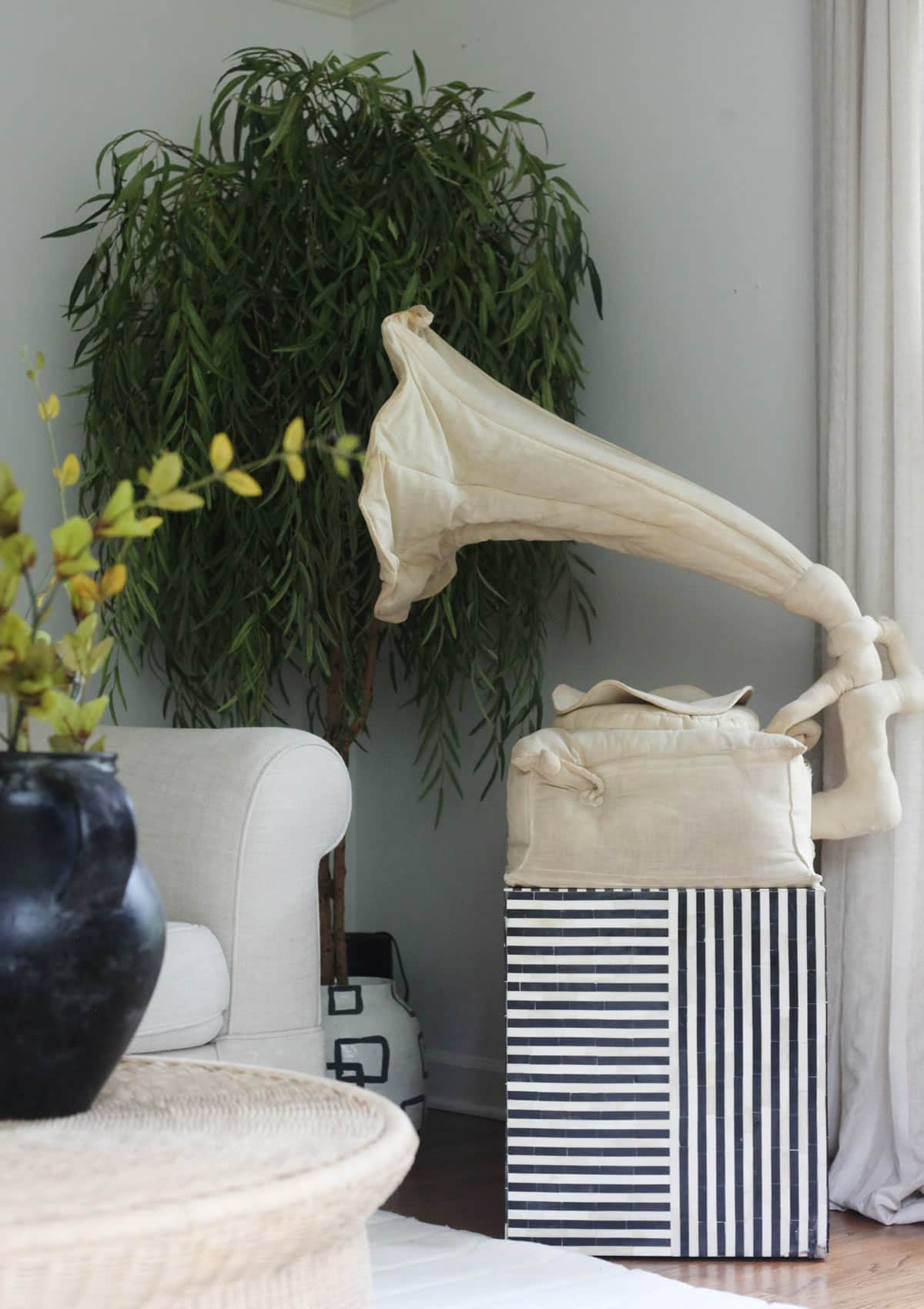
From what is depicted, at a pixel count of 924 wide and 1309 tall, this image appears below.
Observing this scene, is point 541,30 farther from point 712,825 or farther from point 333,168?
point 712,825

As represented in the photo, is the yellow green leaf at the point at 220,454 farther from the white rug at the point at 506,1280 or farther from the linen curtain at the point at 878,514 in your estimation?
the linen curtain at the point at 878,514

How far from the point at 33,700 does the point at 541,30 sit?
2.78 meters

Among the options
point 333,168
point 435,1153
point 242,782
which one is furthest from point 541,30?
point 435,1153

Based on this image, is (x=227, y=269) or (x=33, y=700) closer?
(x=33, y=700)

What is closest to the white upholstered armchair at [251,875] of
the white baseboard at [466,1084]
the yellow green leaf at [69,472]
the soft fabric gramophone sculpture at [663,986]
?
the soft fabric gramophone sculpture at [663,986]

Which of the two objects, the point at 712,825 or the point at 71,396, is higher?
the point at 71,396

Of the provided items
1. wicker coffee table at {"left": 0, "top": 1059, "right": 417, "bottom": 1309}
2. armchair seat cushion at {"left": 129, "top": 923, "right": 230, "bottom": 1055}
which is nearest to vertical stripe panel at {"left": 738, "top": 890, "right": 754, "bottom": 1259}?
armchair seat cushion at {"left": 129, "top": 923, "right": 230, "bottom": 1055}

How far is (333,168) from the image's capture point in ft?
9.57

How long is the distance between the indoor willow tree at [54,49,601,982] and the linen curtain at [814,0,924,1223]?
584 mm

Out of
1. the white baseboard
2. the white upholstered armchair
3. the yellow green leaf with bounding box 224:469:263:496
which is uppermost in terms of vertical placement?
the yellow green leaf with bounding box 224:469:263:496

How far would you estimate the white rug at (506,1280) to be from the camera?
1.93m

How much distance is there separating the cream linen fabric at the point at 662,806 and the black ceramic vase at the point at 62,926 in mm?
1269

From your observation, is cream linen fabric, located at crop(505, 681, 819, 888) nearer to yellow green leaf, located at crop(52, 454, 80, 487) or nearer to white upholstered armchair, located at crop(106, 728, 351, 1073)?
white upholstered armchair, located at crop(106, 728, 351, 1073)

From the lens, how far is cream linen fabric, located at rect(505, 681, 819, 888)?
7.20 ft
